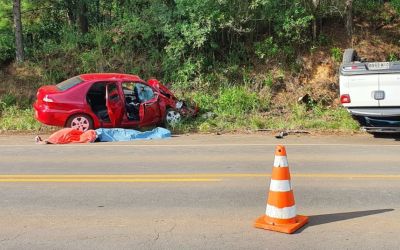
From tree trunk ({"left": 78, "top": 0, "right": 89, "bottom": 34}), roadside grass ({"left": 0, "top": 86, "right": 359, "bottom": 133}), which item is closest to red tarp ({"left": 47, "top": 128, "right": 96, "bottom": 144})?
roadside grass ({"left": 0, "top": 86, "right": 359, "bottom": 133})

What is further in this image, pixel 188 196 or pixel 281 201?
pixel 188 196

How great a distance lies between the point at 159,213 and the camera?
6.73 m

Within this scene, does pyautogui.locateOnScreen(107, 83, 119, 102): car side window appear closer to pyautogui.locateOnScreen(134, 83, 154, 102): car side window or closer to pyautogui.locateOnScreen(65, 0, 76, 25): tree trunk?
pyautogui.locateOnScreen(134, 83, 154, 102): car side window

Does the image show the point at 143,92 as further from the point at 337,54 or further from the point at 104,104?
the point at 337,54

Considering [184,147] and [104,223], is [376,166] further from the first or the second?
[104,223]

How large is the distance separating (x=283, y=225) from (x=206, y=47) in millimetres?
13968

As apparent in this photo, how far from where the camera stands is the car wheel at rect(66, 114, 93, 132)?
14.5 meters

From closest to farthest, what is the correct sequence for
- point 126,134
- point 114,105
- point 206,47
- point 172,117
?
1. point 126,134
2. point 114,105
3. point 172,117
4. point 206,47

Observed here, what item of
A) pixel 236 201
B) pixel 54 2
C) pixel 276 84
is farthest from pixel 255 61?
pixel 236 201

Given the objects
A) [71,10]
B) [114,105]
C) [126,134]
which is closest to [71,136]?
[126,134]

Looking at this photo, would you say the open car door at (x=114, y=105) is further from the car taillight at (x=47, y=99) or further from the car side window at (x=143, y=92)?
the car taillight at (x=47, y=99)

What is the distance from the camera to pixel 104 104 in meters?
15.2

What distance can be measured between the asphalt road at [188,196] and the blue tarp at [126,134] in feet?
3.91

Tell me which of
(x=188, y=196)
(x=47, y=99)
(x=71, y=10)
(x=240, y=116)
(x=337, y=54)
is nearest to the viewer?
(x=188, y=196)
